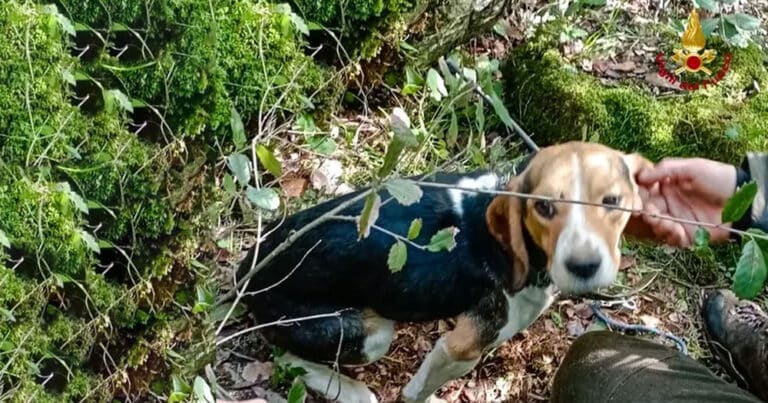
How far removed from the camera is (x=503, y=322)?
3645 millimetres

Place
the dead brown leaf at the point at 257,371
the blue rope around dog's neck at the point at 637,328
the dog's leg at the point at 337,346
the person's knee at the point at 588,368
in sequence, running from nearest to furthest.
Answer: the person's knee at the point at 588,368 → the dog's leg at the point at 337,346 → the dead brown leaf at the point at 257,371 → the blue rope around dog's neck at the point at 637,328

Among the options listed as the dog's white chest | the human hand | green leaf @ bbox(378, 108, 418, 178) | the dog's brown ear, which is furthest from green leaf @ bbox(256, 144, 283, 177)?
the human hand

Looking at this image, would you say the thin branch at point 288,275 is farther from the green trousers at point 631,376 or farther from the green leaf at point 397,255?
the green trousers at point 631,376

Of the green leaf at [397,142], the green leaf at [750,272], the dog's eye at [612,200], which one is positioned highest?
the green leaf at [397,142]

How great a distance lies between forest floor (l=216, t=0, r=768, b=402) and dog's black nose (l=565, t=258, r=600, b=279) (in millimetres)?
1288

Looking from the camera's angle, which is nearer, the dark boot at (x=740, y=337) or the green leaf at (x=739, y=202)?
the green leaf at (x=739, y=202)

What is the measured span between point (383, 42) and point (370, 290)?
5.15 feet

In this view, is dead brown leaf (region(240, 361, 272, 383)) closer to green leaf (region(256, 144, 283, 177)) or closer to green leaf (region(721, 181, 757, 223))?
green leaf (region(256, 144, 283, 177))

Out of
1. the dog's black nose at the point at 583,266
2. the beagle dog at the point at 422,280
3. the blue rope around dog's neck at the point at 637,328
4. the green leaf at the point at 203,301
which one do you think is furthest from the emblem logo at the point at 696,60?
the green leaf at the point at 203,301

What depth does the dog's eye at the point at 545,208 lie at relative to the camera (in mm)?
3047

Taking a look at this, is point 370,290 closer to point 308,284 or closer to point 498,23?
point 308,284

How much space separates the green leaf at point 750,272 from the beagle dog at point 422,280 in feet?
3.15

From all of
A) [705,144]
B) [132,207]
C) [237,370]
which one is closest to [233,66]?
[132,207]

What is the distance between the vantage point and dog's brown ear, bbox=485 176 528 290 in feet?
10.6
